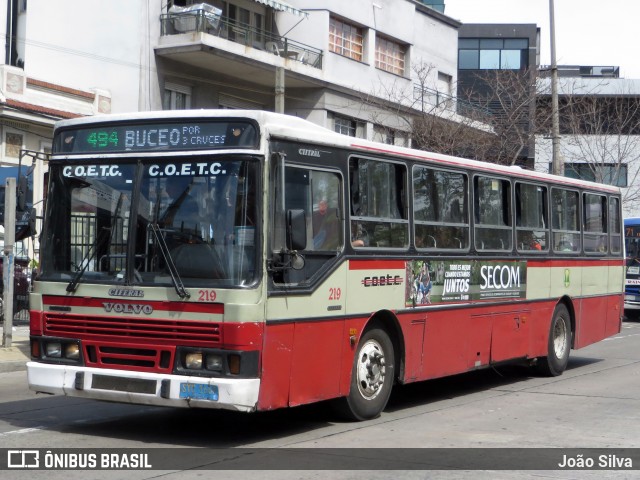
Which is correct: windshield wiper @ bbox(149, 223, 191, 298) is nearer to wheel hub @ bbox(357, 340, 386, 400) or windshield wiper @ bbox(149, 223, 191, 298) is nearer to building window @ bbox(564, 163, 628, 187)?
wheel hub @ bbox(357, 340, 386, 400)

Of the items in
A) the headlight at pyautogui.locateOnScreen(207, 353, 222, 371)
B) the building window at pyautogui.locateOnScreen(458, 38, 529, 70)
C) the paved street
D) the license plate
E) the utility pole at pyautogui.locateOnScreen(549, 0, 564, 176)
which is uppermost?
the building window at pyautogui.locateOnScreen(458, 38, 529, 70)

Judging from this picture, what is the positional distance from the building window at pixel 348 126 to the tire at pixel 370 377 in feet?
70.1

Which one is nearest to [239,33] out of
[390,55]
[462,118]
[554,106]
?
[390,55]

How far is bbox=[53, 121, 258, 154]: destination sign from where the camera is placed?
878 centimetres

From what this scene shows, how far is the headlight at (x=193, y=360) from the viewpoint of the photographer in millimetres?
8562

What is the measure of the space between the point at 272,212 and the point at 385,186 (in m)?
2.30

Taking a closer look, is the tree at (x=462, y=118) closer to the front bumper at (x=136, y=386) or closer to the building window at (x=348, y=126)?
the building window at (x=348, y=126)

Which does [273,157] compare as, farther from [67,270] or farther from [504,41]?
[504,41]

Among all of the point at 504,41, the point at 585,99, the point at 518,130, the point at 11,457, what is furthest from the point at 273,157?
the point at 504,41

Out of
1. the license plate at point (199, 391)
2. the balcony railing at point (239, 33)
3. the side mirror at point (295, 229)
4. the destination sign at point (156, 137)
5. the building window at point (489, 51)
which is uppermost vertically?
the building window at point (489, 51)

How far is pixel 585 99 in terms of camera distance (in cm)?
4694

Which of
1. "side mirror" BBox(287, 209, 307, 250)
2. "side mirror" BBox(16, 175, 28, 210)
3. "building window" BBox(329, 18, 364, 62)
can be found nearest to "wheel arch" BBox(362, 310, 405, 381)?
"side mirror" BBox(287, 209, 307, 250)

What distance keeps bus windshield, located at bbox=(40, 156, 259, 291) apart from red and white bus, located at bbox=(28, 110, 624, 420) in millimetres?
13

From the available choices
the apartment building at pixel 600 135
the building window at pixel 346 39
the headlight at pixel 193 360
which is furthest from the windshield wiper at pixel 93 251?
the apartment building at pixel 600 135
